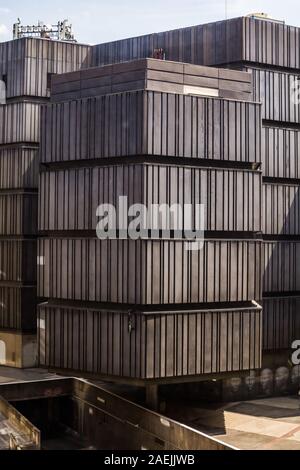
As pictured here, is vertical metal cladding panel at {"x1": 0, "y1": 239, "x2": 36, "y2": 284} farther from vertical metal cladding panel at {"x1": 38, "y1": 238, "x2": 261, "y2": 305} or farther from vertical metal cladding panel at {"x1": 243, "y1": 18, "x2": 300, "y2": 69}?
vertical metal cladding panel at {"x1": 243, "y1": 18, "x2": 300, "y2": 69}

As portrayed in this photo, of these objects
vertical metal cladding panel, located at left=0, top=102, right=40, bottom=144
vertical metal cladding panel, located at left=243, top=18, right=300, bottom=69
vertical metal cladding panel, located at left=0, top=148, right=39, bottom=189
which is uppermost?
vertical metal cladding panel, located at left=243, top=18, right=300, bottom=69

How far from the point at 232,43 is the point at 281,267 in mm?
14186

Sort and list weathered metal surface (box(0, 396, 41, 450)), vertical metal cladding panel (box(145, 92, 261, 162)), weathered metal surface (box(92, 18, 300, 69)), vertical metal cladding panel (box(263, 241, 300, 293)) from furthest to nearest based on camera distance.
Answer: vertical metal cladding panel (box(263, 241, 300, 293)) < weathered metal surface (box(92, 18, 300, 69)) < vertical metal cladding panel (box(145, 92, 261, 162)) < weathered metal surface (box(0, 396, 41, 450))

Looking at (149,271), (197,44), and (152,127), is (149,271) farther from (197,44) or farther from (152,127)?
(197,44)

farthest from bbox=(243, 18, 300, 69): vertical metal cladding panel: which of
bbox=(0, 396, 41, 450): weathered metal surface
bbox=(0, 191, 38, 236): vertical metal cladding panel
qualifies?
bbox=(0, 396, 41, 450): weathered metal surface

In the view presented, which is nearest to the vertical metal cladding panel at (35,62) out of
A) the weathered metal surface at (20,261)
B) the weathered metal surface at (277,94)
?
the weathered metal surface at (20,261)

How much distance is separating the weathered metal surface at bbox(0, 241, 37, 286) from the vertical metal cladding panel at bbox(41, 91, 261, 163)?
38.4 ft

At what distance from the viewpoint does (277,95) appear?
4266cm

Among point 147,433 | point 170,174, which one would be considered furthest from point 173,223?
point 147,433

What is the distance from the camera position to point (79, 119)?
118 feet

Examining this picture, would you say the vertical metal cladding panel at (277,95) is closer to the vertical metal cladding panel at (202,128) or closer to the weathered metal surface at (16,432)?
the vertical metal cladding panel at (202,128)

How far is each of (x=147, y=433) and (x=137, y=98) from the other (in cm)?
1698

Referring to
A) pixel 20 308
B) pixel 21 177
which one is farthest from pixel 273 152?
pixel 20 308

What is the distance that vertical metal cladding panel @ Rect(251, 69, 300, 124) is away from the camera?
138 feet
